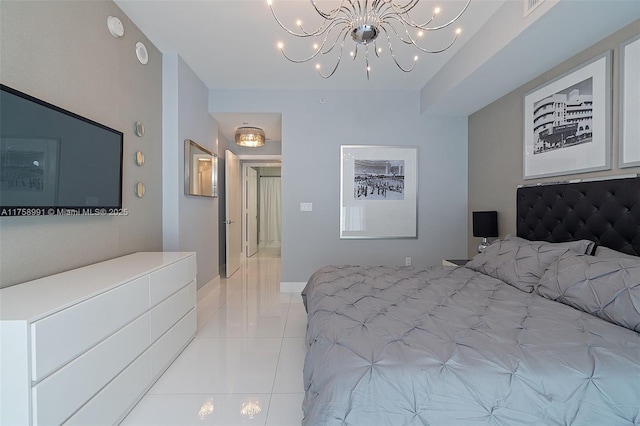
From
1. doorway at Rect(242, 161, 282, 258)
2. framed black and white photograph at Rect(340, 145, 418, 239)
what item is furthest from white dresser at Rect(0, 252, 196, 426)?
doorway at Rect(242, 161, 282, 258)

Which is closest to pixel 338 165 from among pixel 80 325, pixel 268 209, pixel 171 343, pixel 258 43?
pixel 258 43

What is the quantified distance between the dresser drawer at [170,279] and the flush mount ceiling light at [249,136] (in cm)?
258

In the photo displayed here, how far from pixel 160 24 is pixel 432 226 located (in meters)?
3.87

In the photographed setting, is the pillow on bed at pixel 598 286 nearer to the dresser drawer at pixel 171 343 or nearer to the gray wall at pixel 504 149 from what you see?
the gray wall at pixel 504 149

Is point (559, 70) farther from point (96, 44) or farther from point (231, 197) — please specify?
point (231, 197)

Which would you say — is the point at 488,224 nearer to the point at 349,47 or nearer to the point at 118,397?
Answer: the point at 349,47

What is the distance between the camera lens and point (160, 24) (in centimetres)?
248

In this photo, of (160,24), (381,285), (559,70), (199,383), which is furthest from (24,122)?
(559,70)

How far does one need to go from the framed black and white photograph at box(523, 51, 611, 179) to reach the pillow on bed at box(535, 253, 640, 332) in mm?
909

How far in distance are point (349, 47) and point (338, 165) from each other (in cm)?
151

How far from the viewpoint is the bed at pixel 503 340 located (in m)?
1.00

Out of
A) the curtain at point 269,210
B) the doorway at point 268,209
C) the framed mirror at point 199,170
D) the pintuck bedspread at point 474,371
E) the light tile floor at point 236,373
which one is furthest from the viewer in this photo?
the curtain at point 269,210

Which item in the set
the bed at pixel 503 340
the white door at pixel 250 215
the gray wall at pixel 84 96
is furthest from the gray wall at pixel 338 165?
the white door at pixel 250 215

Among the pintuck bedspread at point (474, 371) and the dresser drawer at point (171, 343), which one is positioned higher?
the pintuck bedspread at point (474, 371)
